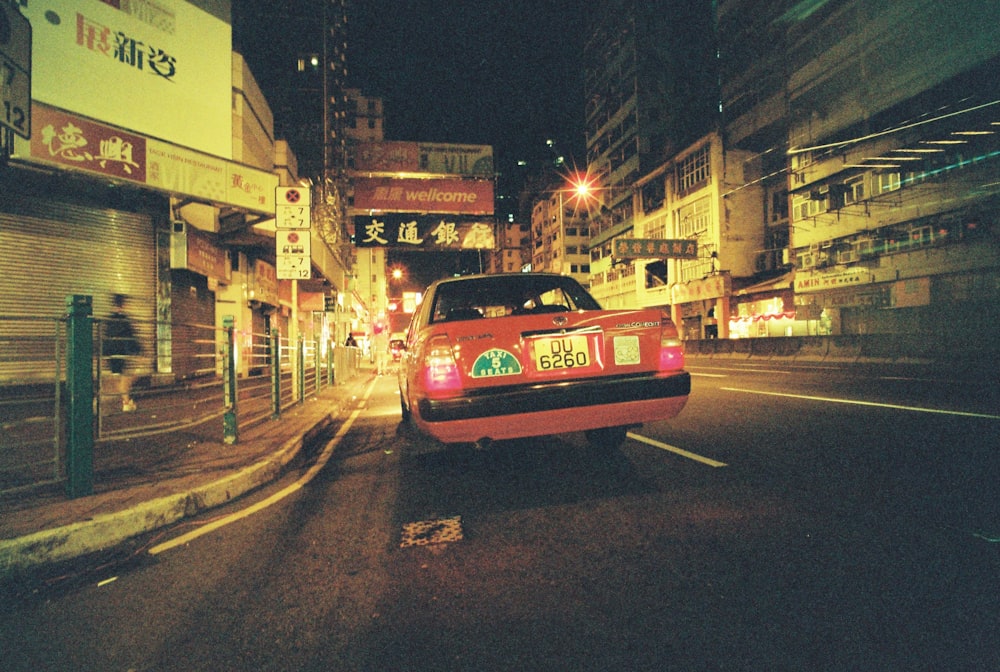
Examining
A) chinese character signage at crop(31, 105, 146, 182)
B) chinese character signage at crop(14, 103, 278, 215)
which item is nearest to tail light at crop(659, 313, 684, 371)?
chinese character signage at crop(31, 105, 146, 182)

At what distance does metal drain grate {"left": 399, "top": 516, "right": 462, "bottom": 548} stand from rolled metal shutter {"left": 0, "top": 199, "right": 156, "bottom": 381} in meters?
7.59

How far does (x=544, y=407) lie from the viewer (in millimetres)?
3559

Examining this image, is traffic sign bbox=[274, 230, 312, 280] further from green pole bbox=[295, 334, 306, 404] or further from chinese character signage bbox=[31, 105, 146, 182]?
chinese character signage bbox=[31, 105, 146, 182]

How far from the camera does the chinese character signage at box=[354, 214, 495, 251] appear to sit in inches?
782

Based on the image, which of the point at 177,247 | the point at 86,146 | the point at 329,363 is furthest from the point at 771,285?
the point at 86,146

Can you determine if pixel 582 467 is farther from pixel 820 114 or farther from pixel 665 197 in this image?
pixel 665 197

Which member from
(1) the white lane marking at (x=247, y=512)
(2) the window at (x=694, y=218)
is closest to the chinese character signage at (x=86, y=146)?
(1) the white lane marking at (x=247, y=512)

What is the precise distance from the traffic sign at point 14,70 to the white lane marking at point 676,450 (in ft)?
19.5

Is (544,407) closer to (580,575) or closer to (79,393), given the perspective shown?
(580,575)

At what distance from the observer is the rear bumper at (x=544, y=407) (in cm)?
351

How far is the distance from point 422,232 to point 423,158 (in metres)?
3.25

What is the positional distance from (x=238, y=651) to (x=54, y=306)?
11434mm

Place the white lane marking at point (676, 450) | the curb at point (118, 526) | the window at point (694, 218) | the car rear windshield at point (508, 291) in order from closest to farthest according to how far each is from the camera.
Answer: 1. the curb at point (118, 526)
2. the white lane marking at point (676, 450)
3. the car rear windshield at point (508, 291)
4. the window at point (694, 218)

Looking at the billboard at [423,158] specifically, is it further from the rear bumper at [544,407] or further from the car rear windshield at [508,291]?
the rear bumper at [544,407]
